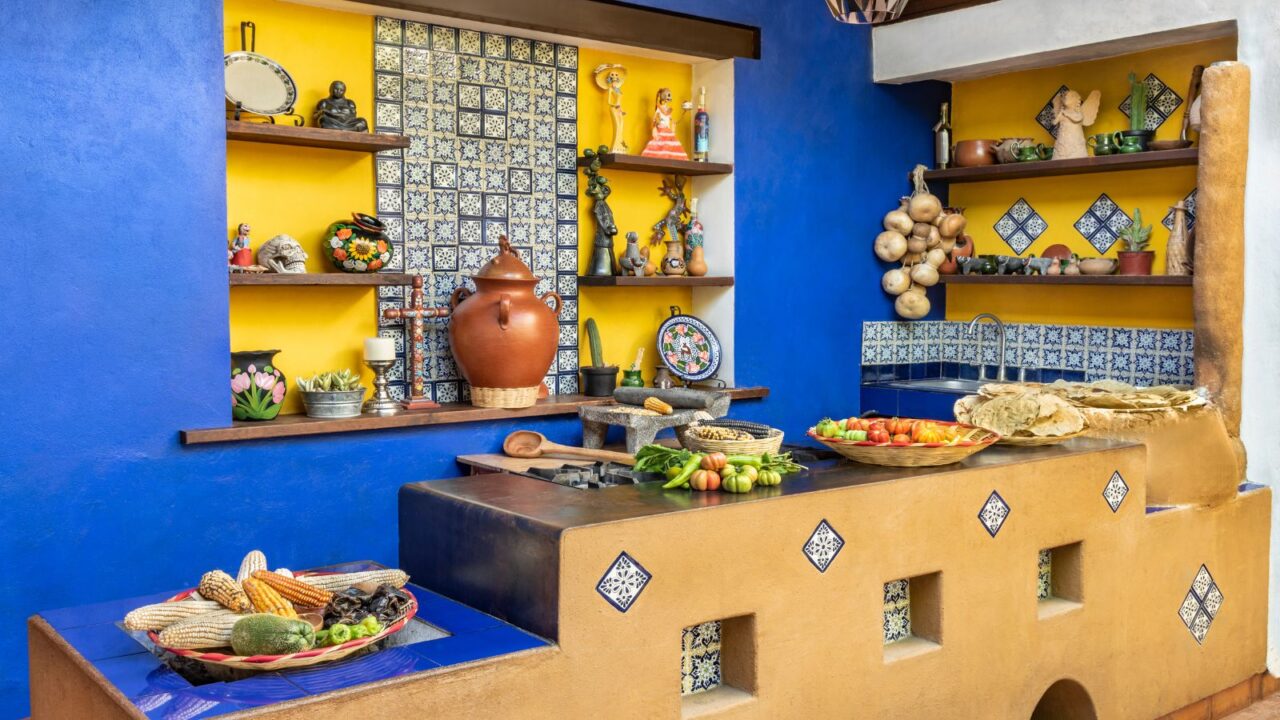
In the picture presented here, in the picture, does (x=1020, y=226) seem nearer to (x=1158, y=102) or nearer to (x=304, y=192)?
(x=1158, y=102)

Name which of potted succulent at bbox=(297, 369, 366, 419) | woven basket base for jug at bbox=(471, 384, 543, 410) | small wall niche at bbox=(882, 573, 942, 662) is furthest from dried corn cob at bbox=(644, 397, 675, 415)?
small wall niche at bbox=(882, 573, 942, 662)

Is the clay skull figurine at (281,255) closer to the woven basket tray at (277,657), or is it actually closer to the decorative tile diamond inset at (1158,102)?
the woven basket tray at (277,657)

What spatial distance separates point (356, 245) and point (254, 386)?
2.26ft

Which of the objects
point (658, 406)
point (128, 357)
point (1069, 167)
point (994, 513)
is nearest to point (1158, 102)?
point (1069, 167)

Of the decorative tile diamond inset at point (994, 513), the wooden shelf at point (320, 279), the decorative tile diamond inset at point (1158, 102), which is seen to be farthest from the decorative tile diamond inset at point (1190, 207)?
the wooden shelf at point (320, 279)

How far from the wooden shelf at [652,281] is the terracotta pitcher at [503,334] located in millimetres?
502

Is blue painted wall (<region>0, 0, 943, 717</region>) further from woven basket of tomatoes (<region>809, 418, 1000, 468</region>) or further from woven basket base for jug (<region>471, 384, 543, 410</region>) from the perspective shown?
woven basket of tomatoes (<region>809, 418, 1000, 468</region>)

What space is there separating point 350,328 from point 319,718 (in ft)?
9.81

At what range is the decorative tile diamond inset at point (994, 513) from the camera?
133 inches

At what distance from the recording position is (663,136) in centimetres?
559

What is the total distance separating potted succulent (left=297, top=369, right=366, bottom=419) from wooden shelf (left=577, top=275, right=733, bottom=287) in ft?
4.14

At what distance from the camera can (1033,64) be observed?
18.9ft

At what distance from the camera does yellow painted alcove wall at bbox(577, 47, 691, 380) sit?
5.57m

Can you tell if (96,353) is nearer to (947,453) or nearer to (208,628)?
(208,628)
